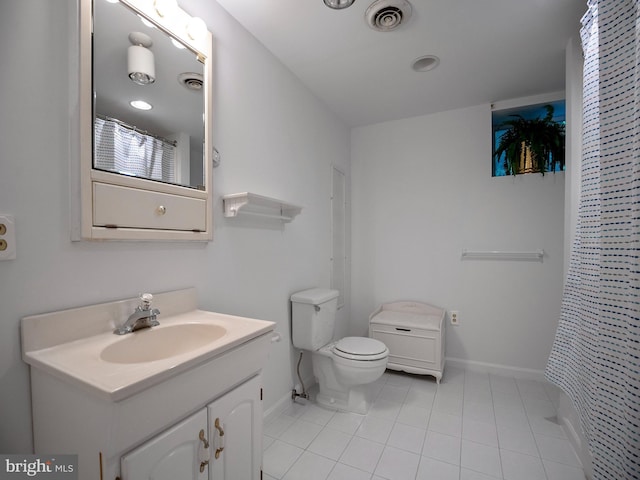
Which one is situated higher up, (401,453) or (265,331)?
(265,331)

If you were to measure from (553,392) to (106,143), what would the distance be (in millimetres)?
3299

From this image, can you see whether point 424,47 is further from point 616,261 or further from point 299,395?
point 299,395

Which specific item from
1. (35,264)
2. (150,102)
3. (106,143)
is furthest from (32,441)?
(150,102)

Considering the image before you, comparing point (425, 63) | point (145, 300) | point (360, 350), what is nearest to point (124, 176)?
point (145, 300)

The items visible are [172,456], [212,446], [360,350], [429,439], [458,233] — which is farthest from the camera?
[458,233]

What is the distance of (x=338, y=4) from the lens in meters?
1.58

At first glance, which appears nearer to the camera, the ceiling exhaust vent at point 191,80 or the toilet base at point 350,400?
the ceiling exhaust vent at point 191,80

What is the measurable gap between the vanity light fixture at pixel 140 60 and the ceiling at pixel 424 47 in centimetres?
42

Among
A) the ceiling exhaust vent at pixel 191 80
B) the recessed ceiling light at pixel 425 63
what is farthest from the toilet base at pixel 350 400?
the recessed ceiling light at pixel 425 63

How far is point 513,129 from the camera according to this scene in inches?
102

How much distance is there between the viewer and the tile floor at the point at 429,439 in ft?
5.05

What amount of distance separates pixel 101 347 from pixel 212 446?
1.58 feet

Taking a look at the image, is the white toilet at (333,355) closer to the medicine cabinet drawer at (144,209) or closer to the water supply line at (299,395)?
the water supply line at (299,395)

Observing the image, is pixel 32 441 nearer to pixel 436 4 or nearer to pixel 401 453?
pixel 401 453
